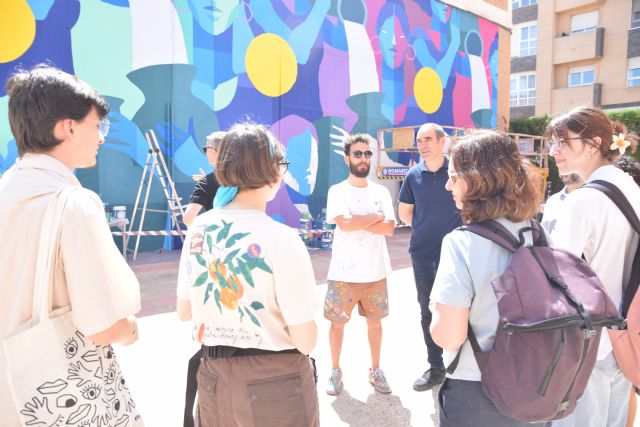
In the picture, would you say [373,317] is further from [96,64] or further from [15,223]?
[96,64]

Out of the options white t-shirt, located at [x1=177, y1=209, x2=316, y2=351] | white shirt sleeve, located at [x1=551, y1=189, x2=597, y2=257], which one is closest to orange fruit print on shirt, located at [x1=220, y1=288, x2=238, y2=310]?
white t-shirt, located at [x1=177, y1=209, x2=316, y2=351]

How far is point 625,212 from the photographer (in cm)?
214

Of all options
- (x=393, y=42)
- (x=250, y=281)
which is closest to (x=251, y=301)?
(x=250, y=281)

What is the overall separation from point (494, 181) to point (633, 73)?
31.3m

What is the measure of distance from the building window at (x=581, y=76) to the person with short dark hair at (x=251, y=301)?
105ft

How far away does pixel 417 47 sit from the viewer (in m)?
14.3

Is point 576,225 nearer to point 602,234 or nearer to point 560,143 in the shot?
point 602,234

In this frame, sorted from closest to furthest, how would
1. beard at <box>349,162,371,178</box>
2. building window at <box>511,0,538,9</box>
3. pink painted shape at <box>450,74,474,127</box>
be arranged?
1. beard at <box>349,162,371,178</box>
2. pink painted shape at <box>450,74,474,127</box>
3. building window at <box>511,0,538,9</box>

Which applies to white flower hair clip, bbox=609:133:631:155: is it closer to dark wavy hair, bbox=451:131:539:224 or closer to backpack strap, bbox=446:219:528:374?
dark wavy hair, bbox=451:131:539:224

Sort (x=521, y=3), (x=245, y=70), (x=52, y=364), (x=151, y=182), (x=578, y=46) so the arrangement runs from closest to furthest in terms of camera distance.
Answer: (x=52, y=364)
(x=151, y=182)
(x=245, y=70)
(x=578, y=46)
(x=521, y=3)

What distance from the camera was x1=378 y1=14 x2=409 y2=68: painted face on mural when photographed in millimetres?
13305

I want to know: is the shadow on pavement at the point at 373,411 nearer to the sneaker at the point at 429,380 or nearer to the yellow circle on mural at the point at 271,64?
the sneaker at the point at 429,380

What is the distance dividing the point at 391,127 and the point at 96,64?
8.40 metres

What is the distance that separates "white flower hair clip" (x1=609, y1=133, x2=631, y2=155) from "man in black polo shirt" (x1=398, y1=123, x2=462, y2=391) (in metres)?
1.34
